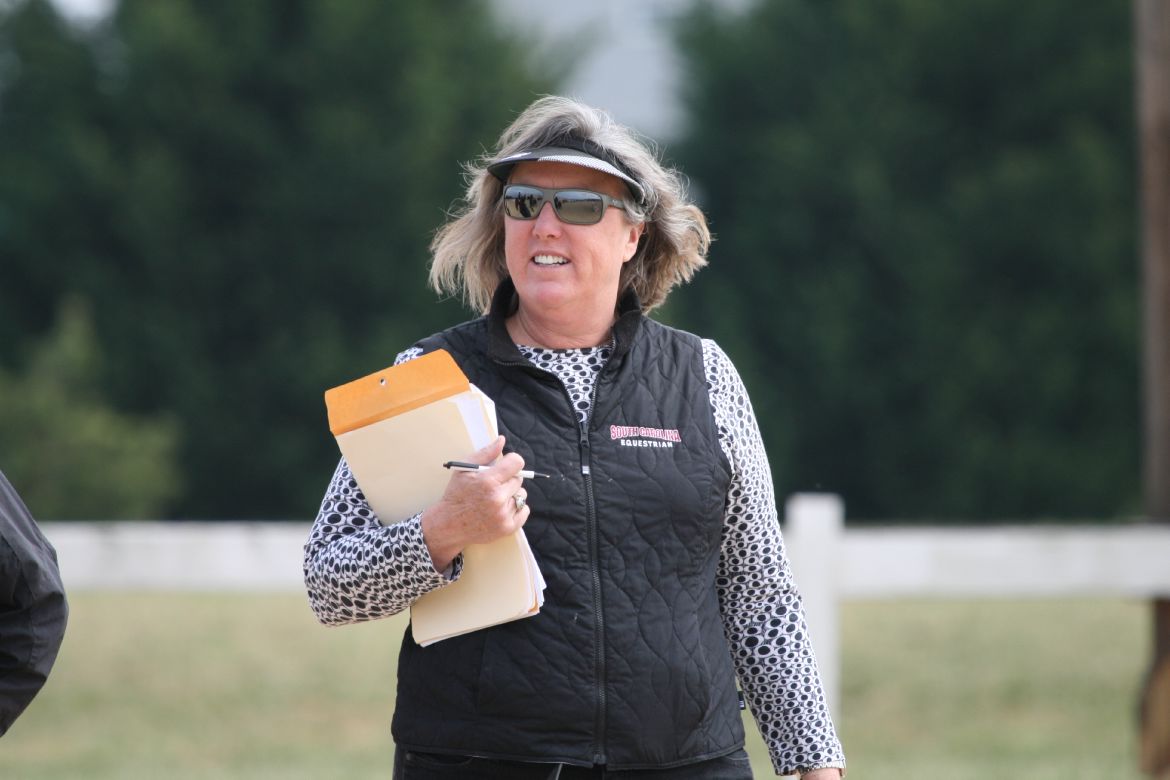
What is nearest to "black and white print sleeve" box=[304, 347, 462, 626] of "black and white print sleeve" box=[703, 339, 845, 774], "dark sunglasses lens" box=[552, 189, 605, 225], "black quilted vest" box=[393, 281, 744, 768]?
"black quilted vest" box=[393, 281, 744, 768]

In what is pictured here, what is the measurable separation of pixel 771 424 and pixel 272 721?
12774 mm

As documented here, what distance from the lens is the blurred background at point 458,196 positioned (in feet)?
59.7

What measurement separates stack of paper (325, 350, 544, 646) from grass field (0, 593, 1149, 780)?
3611mm

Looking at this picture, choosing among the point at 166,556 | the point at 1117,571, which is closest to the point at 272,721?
the point at 166,556

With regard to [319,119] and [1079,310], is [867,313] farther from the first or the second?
[319,119]

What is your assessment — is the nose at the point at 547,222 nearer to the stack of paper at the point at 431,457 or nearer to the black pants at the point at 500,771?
the stack of paper at the point at 431,457

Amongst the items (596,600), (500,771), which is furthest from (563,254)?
(500,771)

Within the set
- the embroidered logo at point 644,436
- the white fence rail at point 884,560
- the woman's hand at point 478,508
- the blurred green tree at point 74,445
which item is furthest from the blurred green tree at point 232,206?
the woman's hand at point 478,508

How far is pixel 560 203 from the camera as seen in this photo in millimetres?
2555

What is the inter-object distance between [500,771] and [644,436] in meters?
0.56

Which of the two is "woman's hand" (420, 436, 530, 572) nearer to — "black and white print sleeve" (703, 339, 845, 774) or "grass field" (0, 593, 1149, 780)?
"black and white print sleeve" (703, 339, 845, 774)

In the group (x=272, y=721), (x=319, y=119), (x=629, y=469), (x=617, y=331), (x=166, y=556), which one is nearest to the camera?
(x=629, y=469)

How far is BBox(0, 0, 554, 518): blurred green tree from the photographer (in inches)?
714

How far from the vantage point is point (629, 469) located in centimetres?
245
